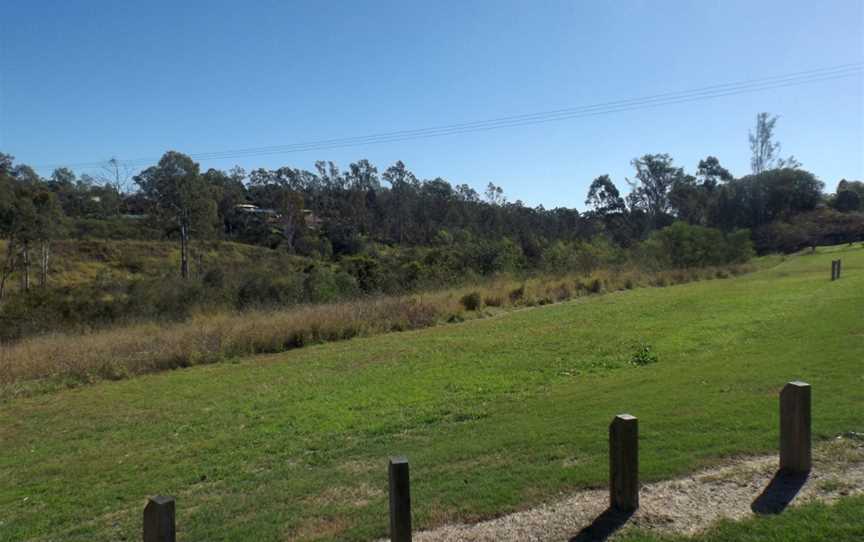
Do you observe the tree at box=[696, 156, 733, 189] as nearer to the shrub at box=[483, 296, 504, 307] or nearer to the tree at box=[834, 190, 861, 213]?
the tree at box=[834, 190, 861, 213]

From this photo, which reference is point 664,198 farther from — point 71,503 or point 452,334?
point 71,503

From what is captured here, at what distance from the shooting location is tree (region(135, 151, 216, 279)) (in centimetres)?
5006

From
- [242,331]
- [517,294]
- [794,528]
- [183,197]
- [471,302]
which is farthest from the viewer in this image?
[183,197]

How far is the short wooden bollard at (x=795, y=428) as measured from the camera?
530cm

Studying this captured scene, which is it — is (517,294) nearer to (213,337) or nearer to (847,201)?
(213,337)

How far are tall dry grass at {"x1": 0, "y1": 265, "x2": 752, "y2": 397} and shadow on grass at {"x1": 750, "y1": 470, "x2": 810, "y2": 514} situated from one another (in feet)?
47.9

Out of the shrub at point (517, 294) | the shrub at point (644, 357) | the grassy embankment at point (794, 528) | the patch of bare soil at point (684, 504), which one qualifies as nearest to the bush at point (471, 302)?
the shrub at point (517, 294)

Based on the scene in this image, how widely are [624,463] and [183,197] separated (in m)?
50.3

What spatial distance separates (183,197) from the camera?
164 feet

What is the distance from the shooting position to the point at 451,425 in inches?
341

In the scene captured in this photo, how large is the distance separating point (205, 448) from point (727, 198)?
88.7 meters

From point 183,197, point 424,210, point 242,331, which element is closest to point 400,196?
point 424,210

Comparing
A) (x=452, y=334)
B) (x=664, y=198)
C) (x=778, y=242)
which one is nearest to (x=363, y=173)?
(x=664, y=198)

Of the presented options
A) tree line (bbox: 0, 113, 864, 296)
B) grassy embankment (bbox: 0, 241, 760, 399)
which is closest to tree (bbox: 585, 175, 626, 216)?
tree line (bbox: 0, 113, 864, 296)
